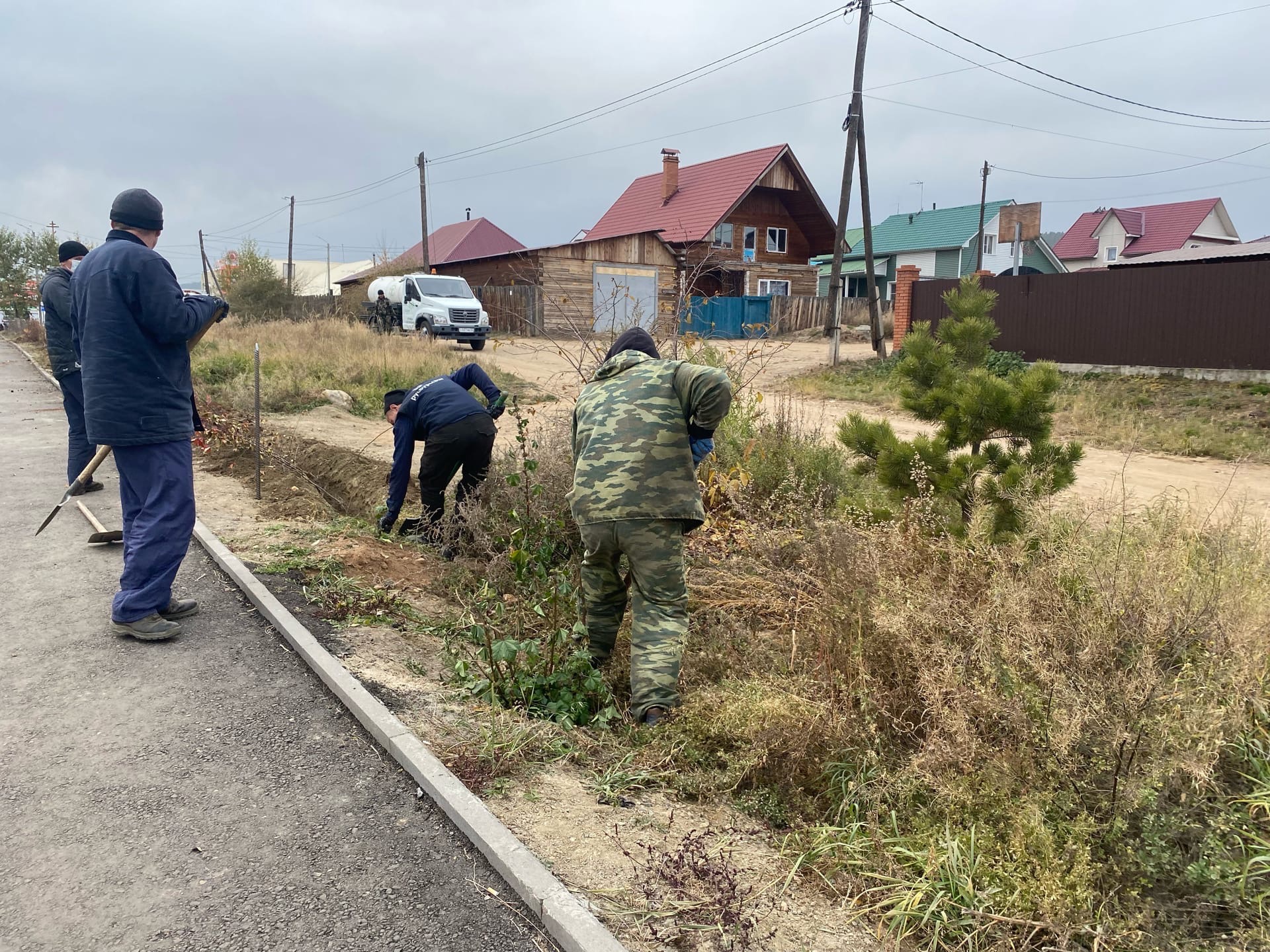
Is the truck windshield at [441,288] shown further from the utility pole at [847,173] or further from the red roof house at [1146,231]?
the red roof house at [1146,231]

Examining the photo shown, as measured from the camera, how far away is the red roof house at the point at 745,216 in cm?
3494

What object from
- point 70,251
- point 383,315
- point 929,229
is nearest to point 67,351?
point 70,251

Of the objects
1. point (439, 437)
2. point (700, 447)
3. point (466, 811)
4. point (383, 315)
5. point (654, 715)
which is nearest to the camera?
point (466, 811)

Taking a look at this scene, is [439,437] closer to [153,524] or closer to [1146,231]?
[153,524]

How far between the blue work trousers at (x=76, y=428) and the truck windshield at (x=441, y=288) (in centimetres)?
1850

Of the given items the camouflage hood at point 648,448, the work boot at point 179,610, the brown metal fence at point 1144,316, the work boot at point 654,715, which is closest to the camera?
the work boot at point 654,715

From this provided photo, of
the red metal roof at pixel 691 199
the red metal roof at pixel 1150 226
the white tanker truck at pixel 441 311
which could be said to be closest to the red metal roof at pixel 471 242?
the red metal roof at pixel 691 199

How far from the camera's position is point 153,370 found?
14.7 feet

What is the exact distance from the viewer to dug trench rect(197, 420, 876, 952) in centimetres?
244

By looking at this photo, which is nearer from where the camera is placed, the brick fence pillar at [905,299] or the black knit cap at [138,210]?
the black knit cap at [138,210]

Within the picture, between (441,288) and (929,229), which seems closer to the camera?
(441,288)

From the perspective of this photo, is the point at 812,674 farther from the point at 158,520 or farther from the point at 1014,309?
the point at 1014,309

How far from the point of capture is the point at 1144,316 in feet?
51.9

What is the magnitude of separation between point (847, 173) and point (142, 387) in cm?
1813
